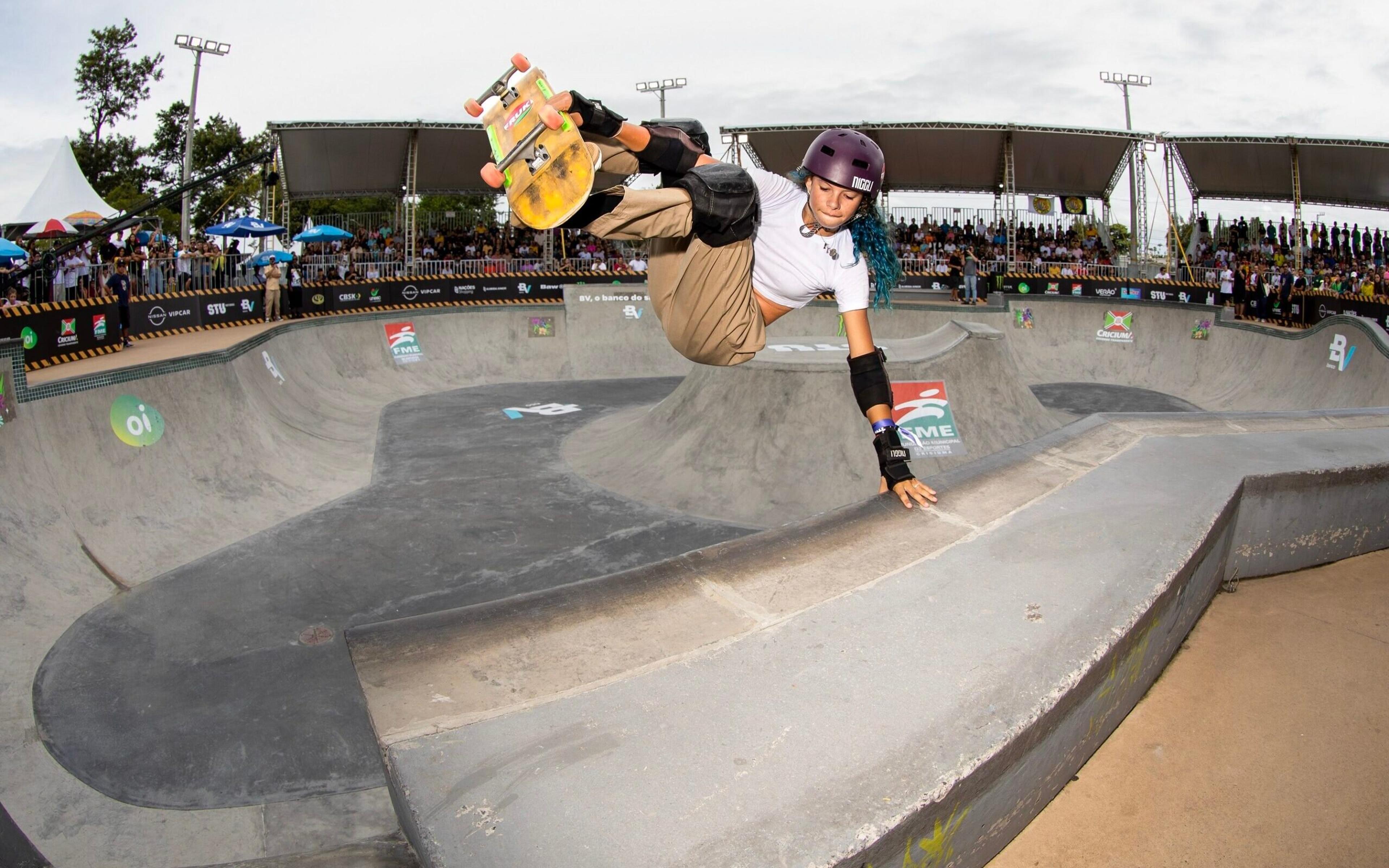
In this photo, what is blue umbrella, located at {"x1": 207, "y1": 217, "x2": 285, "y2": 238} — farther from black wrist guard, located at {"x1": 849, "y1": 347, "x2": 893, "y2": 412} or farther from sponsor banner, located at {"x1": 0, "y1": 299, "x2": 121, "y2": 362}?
black wrist guard, located at {"x1": 849, "y1": 347, "x2": 893, "y2": 412}

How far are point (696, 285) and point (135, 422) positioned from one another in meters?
9.29

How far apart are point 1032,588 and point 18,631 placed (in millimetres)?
8401

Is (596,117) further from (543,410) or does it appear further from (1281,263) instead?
(1281,263)

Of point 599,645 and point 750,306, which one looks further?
point 750,306

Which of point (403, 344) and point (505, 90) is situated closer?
point (505, 90)

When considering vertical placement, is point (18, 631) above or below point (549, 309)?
below

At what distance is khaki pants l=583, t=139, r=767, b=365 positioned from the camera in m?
3.74

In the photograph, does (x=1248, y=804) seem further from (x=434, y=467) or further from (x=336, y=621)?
(x=434, y=467)

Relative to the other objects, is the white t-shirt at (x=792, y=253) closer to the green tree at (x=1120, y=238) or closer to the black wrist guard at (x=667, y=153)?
the black wrist guard at (x=667, y=153)

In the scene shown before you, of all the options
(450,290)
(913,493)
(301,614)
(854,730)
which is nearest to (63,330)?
(301,614)

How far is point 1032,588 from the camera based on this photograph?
3.40 m

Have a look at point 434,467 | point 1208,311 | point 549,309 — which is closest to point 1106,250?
point 1208,311

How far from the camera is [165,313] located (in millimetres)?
18656

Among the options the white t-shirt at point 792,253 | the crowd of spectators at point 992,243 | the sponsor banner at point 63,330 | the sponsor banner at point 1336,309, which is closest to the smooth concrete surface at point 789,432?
the white t-shirt at point 792,253
